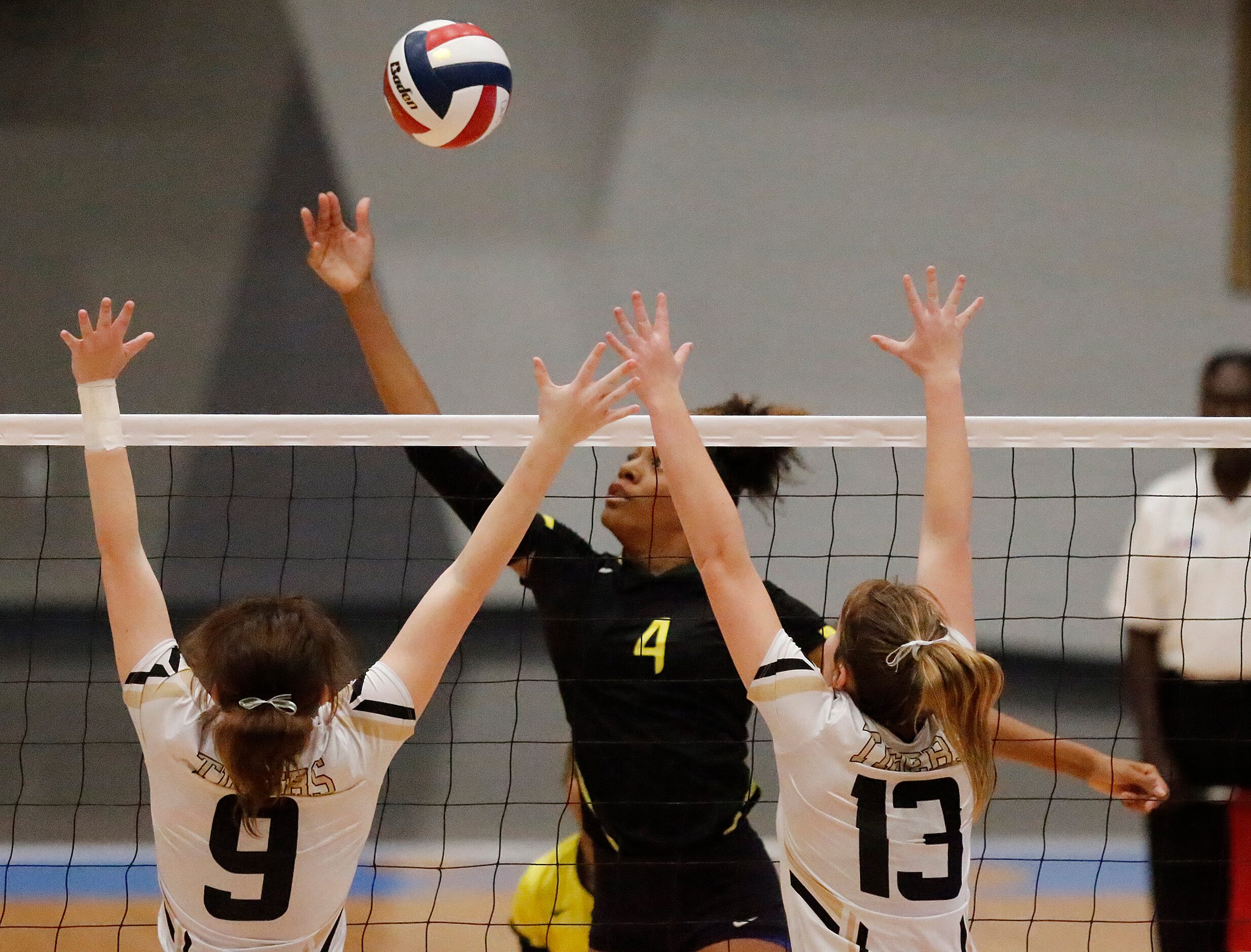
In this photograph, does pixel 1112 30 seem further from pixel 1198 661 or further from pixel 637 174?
pixel 1198 661

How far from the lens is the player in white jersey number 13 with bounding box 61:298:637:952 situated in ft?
6.08

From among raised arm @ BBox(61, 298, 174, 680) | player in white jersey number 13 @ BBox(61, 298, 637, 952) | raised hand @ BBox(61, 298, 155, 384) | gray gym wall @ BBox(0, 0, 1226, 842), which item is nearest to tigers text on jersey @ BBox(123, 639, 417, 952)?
player in white jersey number 13 @ BBox(61, 298, 637, 952)

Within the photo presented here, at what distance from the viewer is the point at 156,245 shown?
7621mm

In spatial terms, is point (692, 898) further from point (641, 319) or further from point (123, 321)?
point (123, 321)

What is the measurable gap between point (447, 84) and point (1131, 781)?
2434 millimetres

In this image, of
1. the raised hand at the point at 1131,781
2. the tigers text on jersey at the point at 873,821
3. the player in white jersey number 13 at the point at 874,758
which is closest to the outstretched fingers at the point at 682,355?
Answer: the player in white jersey number 13 at the point at 874,758

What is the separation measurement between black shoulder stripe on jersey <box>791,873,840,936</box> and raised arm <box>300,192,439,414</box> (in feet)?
5.18

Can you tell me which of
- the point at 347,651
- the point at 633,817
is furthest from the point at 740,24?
the point at 347,651

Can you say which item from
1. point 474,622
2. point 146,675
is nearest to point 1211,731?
point 146,675

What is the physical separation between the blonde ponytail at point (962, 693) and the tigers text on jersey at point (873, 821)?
0.13 feet

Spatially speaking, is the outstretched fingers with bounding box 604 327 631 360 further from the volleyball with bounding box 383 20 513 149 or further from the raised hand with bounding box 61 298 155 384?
the volleyball with bounding box 383 20 513 149

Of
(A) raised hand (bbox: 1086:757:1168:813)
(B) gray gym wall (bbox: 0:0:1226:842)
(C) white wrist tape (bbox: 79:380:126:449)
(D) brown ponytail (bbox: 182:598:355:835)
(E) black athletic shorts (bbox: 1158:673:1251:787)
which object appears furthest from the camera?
(B) gray gym wall (bbox: 0:0:1226:842)

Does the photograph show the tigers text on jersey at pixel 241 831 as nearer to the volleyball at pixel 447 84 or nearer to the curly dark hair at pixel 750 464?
the curly dark hair at pixel 750 464

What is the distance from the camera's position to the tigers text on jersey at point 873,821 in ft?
6.47
